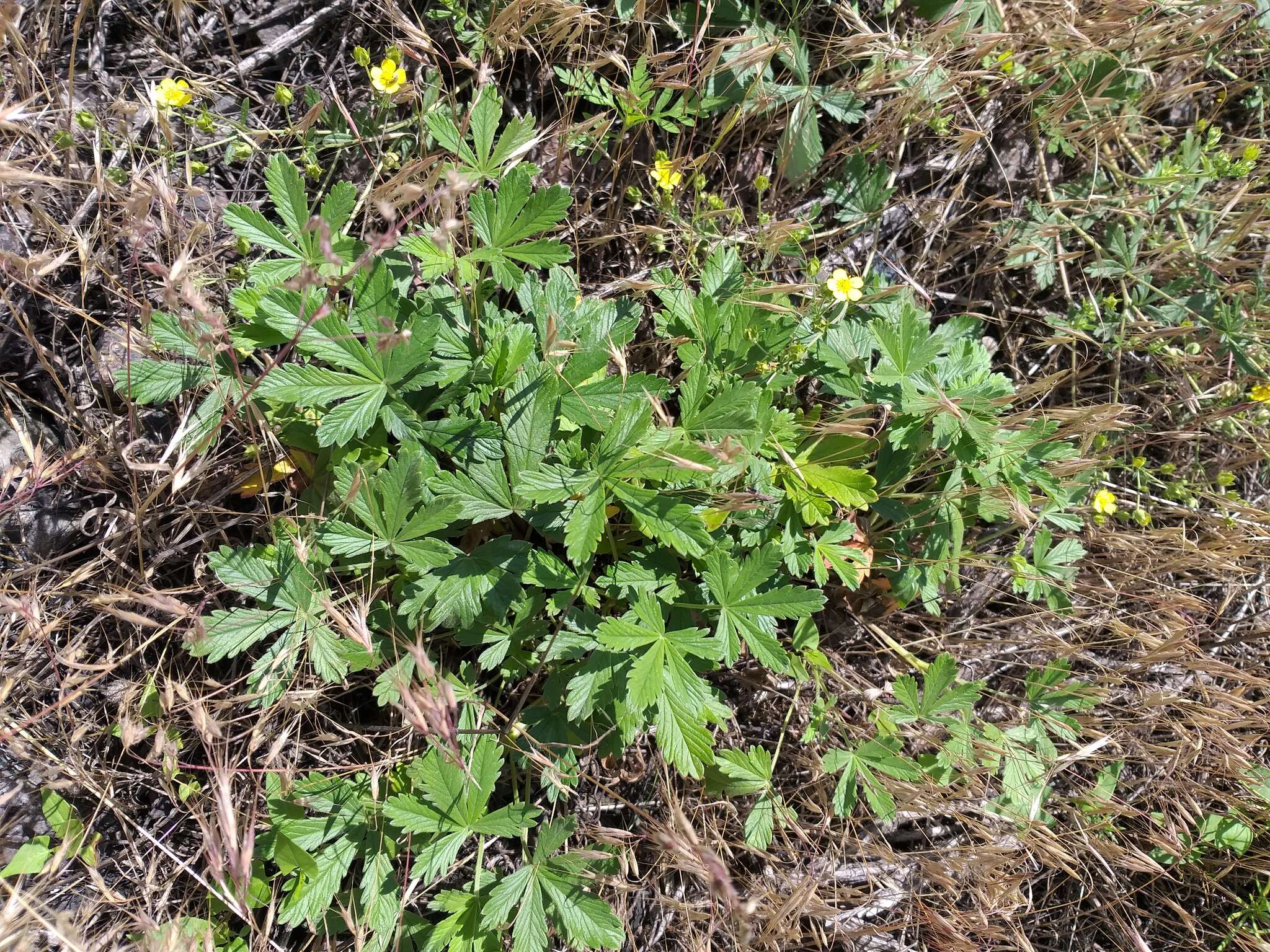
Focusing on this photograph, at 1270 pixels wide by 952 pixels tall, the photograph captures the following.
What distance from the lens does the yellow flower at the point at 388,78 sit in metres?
2.78

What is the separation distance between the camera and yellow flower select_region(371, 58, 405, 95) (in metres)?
2.78

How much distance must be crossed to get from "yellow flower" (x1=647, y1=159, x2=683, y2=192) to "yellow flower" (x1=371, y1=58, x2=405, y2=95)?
920mm

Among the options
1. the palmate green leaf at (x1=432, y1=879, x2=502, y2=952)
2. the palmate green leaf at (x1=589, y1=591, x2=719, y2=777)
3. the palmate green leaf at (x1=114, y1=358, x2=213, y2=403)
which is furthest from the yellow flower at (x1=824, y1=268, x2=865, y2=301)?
the palmate green leaf at (x1=432, y1=879, x2=502, y2=952)

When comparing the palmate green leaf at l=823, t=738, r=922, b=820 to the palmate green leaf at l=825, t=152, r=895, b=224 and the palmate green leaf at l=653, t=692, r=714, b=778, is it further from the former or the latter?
the palmate green leaf at l=825, t=152, r=895, b=224

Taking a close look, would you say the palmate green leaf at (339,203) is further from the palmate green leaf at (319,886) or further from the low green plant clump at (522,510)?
the palmate green leaf at (319,886)

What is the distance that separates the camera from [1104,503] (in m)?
3.28

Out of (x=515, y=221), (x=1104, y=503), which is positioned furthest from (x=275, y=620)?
(x=1104, y=503)

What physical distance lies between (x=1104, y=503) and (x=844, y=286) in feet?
4.76

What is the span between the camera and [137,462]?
2.40 meters

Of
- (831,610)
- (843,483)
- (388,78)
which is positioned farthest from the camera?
(831,610)

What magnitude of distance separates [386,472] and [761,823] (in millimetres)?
1654

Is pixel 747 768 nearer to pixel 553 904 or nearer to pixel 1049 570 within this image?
pixel 553 904

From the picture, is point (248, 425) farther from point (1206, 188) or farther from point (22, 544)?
point (1206, 188)

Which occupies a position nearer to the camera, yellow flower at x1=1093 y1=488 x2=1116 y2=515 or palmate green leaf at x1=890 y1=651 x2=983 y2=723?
palmate green leaf at x1=890 y1=651 x2=983 y2=723
